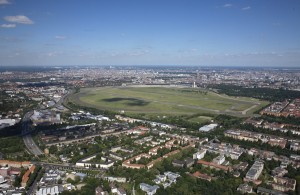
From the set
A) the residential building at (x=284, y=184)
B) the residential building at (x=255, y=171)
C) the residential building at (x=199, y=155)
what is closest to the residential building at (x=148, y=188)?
the residential building at (x=255, y=171)

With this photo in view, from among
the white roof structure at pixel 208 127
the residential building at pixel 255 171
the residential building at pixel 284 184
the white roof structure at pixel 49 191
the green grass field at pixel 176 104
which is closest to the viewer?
the white roof structure at pixel 49 191

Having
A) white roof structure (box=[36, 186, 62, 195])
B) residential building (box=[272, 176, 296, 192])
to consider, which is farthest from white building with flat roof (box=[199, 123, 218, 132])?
white roof structure (box=[36, 186, 62, 195])

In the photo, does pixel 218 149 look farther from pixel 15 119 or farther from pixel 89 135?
pixel 15 119

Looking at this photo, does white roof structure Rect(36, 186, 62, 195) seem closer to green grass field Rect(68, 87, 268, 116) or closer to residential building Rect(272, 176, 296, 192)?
residential building Rect(272, 176, 296, 192)

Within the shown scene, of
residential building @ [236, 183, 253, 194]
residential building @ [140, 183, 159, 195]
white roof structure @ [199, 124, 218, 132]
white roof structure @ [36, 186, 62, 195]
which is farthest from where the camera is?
white roof structure @ [199, 124, 218, 132]

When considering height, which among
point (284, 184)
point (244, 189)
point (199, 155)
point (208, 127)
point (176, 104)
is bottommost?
point (284, 184)

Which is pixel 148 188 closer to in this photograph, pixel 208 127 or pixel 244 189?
pixel 244 189

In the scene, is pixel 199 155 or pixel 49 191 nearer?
pixel 49 191

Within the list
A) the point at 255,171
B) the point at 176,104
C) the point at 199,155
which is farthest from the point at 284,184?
the point at 176,104

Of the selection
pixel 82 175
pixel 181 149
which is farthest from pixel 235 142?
pixel 82 175

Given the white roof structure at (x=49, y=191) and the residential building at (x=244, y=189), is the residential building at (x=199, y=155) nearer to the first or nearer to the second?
the residential building at (x=244, y=189)

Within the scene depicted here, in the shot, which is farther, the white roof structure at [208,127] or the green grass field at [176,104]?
the green grass field at [176,104]
